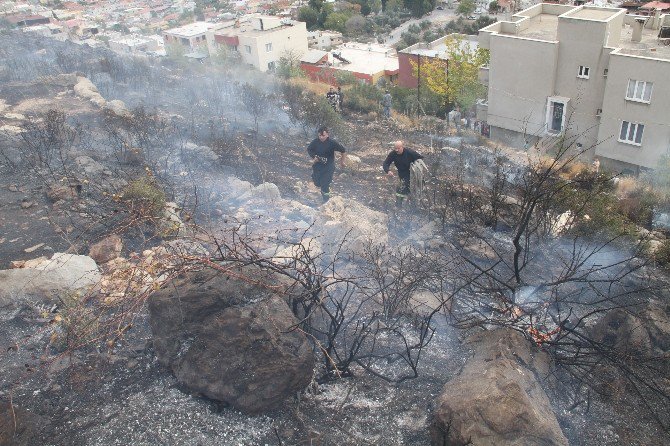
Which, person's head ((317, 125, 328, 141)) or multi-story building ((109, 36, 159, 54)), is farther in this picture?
multi-story building ((109, 36, 159, 54))

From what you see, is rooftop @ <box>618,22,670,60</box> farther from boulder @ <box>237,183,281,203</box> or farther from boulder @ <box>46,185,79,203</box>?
boulder @ <box>46,185,79,203</box>

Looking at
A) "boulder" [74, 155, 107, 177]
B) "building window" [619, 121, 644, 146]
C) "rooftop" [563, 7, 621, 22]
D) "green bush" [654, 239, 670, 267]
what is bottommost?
"building window" [619, 121, 644, 146]

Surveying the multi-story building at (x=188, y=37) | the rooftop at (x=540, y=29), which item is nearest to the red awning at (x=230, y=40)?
the multi-story building at (x=188, y=37)

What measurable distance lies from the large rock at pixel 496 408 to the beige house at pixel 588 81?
37.1ft

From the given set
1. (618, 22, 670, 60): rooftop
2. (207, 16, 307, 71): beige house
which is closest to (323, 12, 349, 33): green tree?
(207, 16, 307, 71): beige house

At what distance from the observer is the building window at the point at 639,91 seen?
14.0 metres

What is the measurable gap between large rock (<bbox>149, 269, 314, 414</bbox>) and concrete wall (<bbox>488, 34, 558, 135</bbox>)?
1411 cm

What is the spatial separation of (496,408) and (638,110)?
46.4 ft

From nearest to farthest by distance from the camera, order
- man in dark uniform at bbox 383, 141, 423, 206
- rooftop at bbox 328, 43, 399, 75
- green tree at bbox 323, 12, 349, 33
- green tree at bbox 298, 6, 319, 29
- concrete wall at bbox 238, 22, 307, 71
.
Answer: man in dark uniform at bbox 383, 141, 423, 206 → rooftop at bbox 328, 43, 399, 75 → concrete wall at bbox 238, 22, 307, 71 → green tree at bbox 323, 12, 349, 33 → green tree at bbox 298, 6, 319, 29

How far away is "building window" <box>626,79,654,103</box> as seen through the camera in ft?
46.0

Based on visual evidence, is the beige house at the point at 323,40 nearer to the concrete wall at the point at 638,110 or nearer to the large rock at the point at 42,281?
the concrete wall at the point at 638,110

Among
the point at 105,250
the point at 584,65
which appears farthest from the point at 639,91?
the point at 105,250

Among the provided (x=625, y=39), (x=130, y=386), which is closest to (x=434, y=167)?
(x=130, y=386)

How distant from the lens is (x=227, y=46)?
34.6 metres
